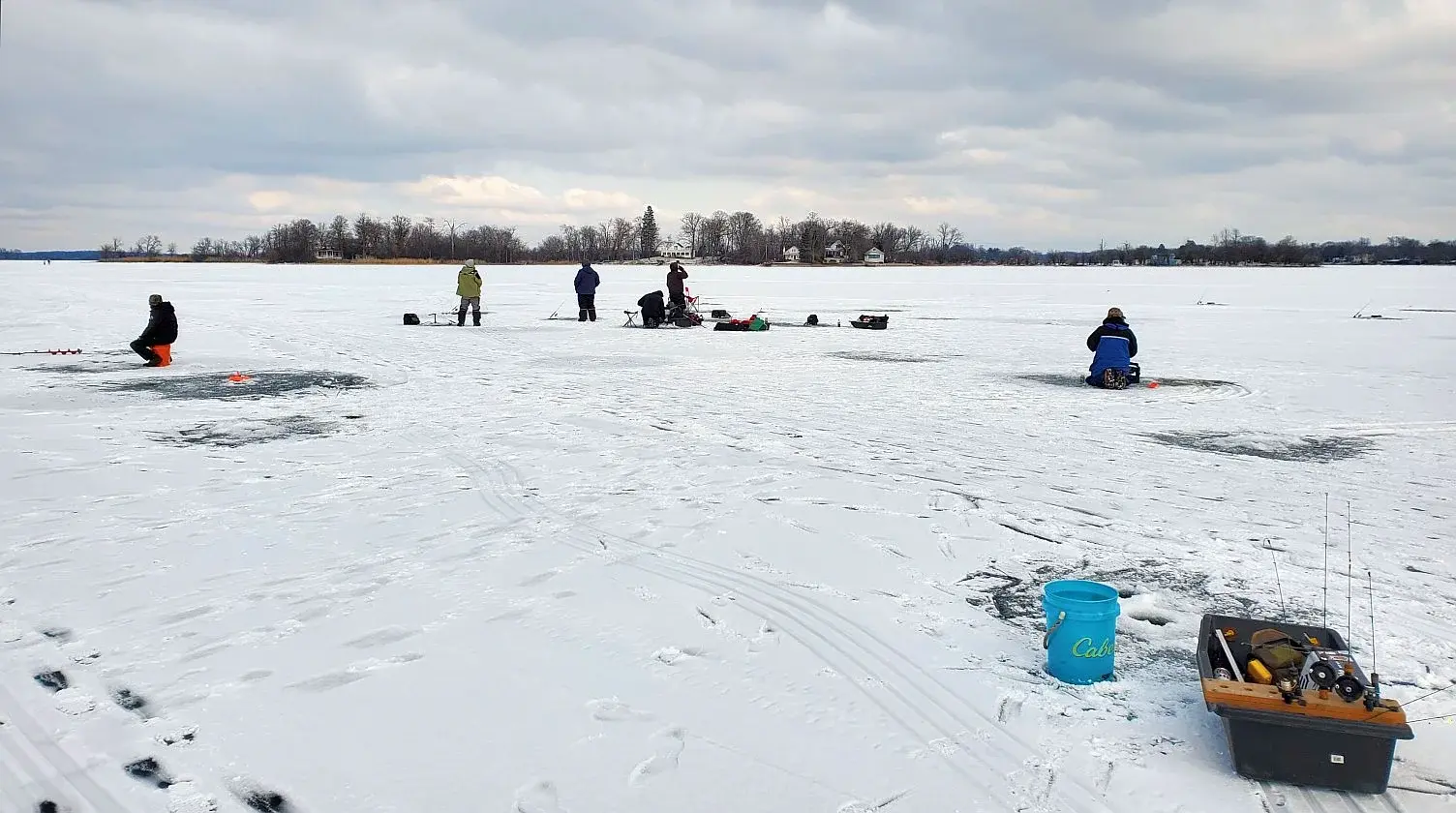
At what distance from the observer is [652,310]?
2059 centimetres

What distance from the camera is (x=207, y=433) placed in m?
8.56

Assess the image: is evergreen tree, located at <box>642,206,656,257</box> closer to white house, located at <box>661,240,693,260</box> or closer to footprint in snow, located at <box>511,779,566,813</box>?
white house, located at <box>661,240,693,260</box>

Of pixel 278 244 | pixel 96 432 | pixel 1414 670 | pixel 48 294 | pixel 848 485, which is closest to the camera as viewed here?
pixel 1414 670

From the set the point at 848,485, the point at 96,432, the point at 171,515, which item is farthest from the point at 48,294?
the point at 848,485

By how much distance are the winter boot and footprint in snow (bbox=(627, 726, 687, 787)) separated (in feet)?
32.7

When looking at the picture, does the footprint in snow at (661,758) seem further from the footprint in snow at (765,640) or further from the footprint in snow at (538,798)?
the footprint in snow at (765,640)

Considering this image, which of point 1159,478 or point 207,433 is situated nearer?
point 1159,478

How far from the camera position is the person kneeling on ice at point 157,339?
43.3 feet

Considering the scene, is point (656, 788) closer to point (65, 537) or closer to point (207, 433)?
point (65, 537)

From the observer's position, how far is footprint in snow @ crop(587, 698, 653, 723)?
3.53 m

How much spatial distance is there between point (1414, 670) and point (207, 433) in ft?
28.7

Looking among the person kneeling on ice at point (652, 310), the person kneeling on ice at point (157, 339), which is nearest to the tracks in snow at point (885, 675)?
the person kneeling on ice at point (157, 339)

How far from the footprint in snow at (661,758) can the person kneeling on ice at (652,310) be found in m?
17.5

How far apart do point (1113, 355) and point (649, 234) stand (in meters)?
138
